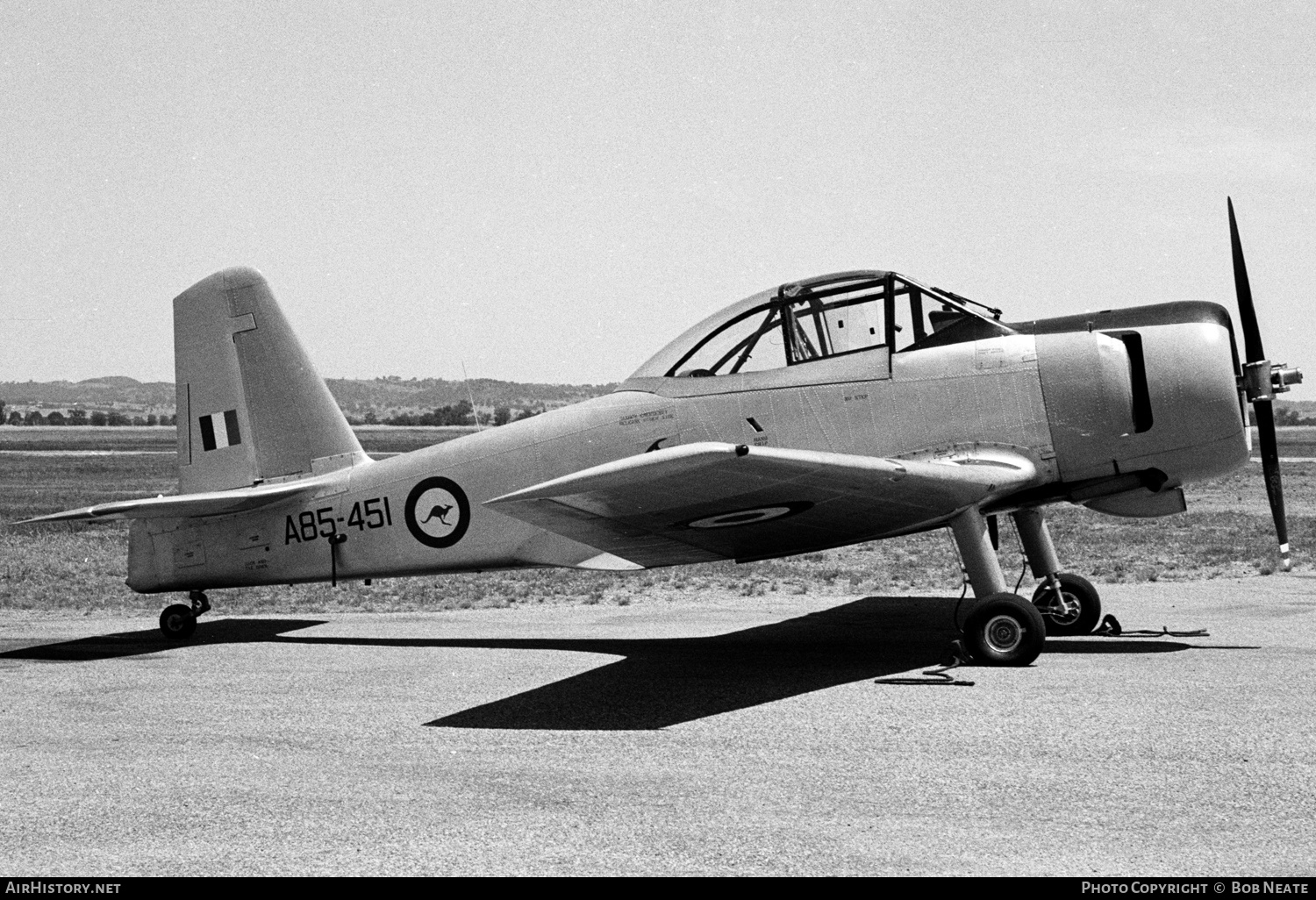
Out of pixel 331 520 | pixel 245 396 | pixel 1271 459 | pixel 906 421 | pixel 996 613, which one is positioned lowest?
pixel 996 613

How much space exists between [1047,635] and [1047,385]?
2.44 meters

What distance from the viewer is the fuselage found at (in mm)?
9227

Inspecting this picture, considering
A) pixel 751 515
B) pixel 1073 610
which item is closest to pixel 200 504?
pixel 751 515

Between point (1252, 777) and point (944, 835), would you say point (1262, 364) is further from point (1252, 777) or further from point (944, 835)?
point (944, 835)

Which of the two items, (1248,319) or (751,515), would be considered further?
(1248,319)

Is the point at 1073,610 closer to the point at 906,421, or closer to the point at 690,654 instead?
the point at 906,421

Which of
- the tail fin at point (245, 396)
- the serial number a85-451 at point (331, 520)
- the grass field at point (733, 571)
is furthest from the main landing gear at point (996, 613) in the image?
the tail fin at point (245, 396)

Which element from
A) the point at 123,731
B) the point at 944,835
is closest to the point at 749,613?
the point at 123,731

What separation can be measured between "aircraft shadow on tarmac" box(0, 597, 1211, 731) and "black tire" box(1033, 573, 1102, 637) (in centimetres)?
27

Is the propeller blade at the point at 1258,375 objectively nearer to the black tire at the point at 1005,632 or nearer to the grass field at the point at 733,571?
the black tire at the point at 1005,632

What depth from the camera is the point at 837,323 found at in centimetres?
985

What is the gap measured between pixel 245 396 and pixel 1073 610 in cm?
790

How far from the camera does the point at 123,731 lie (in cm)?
736

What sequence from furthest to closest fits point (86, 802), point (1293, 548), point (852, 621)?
point (1293, 548)
point (852, 621)
point (86, 802)
